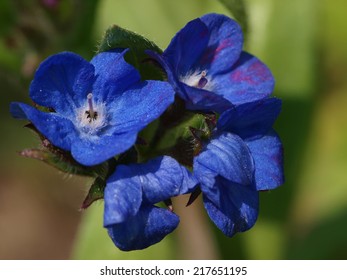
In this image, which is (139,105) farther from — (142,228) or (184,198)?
(184,198)

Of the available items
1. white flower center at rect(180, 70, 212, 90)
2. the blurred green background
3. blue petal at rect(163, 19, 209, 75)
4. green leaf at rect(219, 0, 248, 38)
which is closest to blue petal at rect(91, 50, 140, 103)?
blue petal at rect(163, 19, 209, 75)

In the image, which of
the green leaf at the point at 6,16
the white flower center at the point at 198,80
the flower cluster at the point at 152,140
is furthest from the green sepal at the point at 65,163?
the green leaf at the point at 6,16

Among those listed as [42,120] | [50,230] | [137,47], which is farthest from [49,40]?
[50,230]

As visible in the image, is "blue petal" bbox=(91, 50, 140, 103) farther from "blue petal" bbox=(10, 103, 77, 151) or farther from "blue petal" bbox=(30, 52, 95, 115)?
"blue petal" bbox=(10, 103, 77, 151)

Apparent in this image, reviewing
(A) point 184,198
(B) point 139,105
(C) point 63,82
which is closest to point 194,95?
(B) point 139,105

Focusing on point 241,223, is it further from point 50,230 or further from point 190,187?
point 50,230

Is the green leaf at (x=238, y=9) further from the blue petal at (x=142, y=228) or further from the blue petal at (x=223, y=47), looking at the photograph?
the blue petal at (x=142, y=228)
